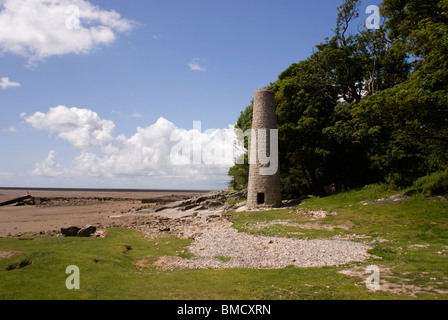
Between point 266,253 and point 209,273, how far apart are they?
13.2ft

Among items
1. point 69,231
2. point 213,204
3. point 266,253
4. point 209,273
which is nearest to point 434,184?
point 266,253

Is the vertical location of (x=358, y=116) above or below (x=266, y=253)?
above

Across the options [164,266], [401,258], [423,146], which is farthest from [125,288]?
[423,146]

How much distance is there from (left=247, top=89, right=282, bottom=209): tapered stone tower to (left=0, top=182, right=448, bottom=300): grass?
48.6ft

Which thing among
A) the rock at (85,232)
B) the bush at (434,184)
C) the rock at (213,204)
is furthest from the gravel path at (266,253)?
the rock at (213,204)

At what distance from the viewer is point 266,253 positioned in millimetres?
13148

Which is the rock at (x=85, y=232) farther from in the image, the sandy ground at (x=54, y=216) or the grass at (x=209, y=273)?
the sandy ground at (x=54, y=216)

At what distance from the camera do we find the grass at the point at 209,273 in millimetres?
7777

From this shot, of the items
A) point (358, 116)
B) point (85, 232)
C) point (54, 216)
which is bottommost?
point (54, 216)

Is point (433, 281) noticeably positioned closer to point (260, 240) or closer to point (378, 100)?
point (260, 240)

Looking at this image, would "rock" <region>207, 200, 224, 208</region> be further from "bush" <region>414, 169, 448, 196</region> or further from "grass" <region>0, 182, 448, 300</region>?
"bush" <region>414, 169, 448, 196</region>
